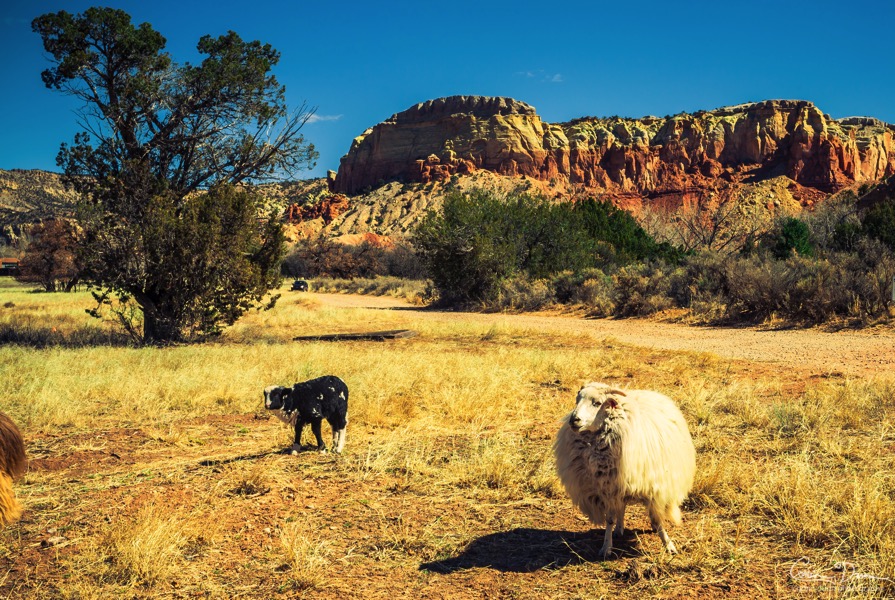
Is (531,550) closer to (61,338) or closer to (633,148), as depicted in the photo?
(61,338)

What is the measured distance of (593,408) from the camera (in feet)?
14.2

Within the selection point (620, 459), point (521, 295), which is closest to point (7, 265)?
point (521, 295)

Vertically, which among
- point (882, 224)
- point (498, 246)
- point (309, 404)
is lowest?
point (309, 404)

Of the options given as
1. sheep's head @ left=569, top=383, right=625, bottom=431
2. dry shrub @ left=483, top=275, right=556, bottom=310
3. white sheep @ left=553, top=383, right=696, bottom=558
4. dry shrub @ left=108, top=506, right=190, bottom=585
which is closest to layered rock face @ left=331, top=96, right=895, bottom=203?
dry shrub @ left=483, top=275, right=556, bottom=310

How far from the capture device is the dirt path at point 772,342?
11961 mm

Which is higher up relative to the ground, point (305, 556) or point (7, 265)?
point (7, 265)

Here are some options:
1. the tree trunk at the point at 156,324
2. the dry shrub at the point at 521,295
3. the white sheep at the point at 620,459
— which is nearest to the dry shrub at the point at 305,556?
the white sheep at the point at 620,459

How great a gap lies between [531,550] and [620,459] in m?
1.01

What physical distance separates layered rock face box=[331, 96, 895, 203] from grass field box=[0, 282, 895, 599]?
111 m

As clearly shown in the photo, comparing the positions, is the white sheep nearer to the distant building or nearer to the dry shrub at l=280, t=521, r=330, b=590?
the dry shrub at l=280, t=521, r=330, b=590

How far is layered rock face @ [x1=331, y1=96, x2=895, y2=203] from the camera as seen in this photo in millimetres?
110562

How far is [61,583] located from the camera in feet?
13.2

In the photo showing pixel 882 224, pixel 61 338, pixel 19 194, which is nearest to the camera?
pixel 61 338

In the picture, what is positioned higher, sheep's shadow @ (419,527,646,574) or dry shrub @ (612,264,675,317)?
dry shrub @ (612,264,675,317)
